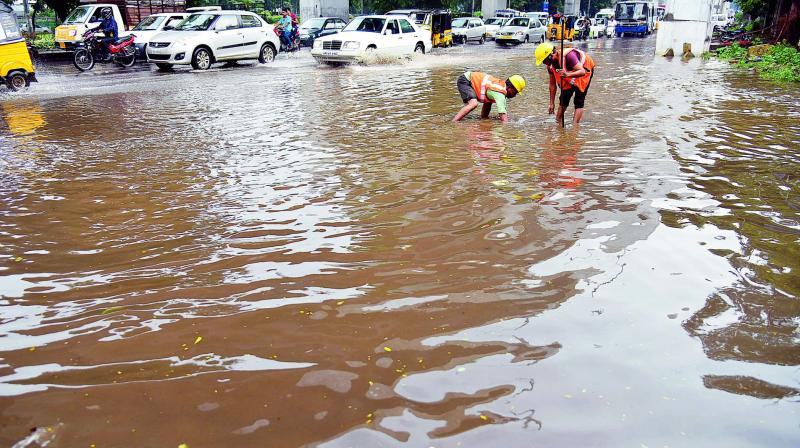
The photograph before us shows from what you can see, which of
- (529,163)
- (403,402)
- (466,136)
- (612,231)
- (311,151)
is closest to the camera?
(403,402)

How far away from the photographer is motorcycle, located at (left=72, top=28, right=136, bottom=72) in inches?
723

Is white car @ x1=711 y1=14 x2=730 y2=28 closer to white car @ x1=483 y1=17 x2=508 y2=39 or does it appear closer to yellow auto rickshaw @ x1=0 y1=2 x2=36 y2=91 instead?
white car @ x1=483 y1=17 x2=508 y2=39

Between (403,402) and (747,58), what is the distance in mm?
21643

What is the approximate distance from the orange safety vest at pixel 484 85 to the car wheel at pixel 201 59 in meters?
11.7

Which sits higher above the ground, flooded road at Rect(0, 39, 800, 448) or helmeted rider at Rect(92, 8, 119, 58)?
helmeted rider at Rect(92, 8, 119, 58)

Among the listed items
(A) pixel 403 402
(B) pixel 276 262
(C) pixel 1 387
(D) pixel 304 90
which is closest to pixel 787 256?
(A) pixel 403 402

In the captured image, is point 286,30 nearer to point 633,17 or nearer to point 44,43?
point 44,43

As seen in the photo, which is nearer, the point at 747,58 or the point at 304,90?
the point at 304,90

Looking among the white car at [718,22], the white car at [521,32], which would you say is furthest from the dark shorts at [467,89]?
the white car at [521,32]

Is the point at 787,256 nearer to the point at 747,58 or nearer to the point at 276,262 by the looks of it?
the point at 276,262

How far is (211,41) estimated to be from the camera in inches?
722

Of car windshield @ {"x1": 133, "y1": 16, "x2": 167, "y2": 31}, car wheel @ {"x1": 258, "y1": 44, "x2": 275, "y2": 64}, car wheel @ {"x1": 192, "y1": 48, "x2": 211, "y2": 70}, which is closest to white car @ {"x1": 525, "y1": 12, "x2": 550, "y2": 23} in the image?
car wheel @ {"x1": 258, "y1": 44, "x2": 275, "y2": 64}

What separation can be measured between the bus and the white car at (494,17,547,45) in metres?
8.87

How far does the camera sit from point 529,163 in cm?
679
